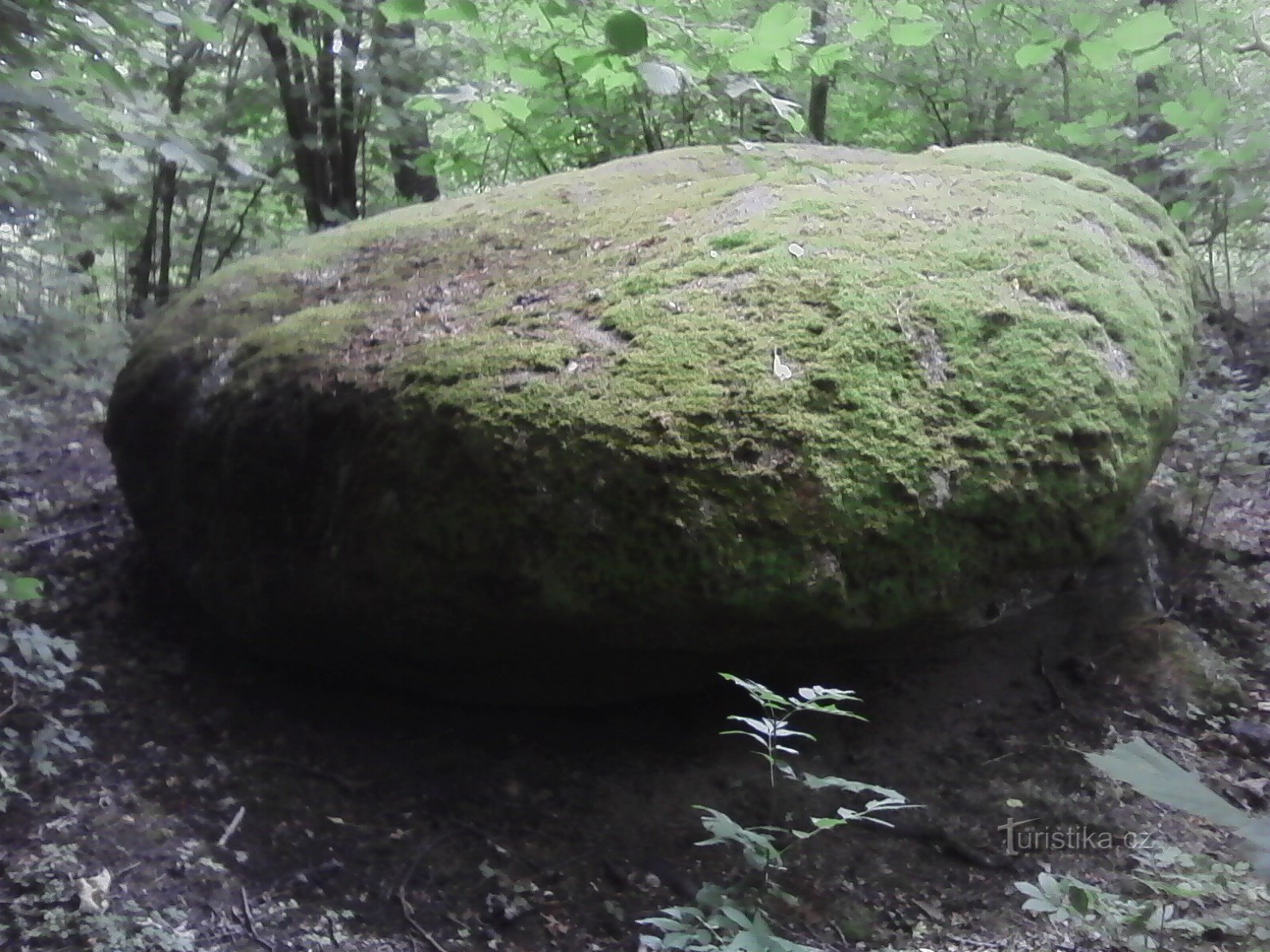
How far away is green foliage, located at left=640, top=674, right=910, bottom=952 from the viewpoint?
231 cm

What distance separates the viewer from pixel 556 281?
12.8 ft

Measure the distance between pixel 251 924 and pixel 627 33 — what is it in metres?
2.66

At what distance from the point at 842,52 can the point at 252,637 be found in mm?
3177

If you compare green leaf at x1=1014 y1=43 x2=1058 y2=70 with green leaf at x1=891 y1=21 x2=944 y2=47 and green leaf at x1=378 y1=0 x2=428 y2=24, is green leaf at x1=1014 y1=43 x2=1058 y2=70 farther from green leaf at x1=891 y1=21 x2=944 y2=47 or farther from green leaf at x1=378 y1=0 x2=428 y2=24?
green leaf at x1=378 y1=0 x2=428 y2=24

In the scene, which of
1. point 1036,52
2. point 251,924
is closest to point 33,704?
point 251,924

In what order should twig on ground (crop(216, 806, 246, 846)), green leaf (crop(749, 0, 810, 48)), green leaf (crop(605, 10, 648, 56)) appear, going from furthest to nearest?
twig on ground (crop(216, 806, 246, 846)) → green leaf (crop(749, 0, 810, 48)) → green leaf (crop(605, 10, 648, 56))

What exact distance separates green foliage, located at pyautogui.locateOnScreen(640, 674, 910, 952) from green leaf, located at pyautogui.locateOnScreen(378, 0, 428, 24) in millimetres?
1875

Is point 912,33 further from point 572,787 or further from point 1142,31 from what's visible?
point 572,787

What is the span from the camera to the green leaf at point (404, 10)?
2408 millimetres

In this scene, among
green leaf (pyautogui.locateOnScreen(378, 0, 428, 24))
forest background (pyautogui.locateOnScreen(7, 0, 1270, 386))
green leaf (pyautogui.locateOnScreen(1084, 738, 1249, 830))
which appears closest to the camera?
green leaf (pyautogui.locateOnScreen(1084, 738, 1249, 830))

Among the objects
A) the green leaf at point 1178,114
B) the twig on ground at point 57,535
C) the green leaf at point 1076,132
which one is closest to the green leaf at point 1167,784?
the green leaf at point 1178,114

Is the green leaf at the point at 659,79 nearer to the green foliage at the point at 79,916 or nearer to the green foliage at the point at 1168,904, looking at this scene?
the green foliage at the point at 1168,904

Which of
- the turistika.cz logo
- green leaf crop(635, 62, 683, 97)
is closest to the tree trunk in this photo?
green leaf crop(635, 62, 683, 97)

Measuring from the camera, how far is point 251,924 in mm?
2869
